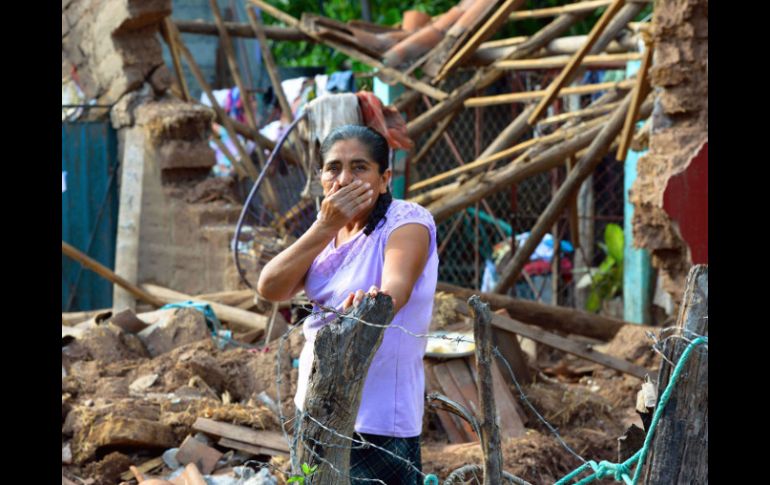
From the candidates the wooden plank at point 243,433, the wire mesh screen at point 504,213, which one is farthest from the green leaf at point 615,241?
the wooden plank at point 243,433

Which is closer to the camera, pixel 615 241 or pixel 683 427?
pixel 683 427

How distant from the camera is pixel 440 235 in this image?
11.6 m

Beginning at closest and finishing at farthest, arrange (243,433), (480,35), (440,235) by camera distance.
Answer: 1. (243,433)
2. (480,35)
3. (440,235)

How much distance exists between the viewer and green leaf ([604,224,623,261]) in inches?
407

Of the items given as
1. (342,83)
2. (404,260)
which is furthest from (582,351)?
(342,83)

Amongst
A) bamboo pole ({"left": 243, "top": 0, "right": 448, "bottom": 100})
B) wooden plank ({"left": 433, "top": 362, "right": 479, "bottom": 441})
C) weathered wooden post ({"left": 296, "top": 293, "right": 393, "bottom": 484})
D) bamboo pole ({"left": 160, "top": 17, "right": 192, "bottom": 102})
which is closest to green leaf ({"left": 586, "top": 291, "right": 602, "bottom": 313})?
bamboo pole ({"left": 243, "top": 0, "right": 448, "bottom": 100})

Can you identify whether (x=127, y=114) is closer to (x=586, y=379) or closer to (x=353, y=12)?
(x=586, y=379)

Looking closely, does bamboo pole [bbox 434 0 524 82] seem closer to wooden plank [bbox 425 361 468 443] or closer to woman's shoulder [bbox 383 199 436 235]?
wooden plank [bbox 425 361 468 443]

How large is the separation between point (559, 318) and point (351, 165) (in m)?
5.03

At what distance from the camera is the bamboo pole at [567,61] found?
8906mm

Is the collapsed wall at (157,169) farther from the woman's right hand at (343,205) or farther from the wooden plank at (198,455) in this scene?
the woman's right hand at (343,205)

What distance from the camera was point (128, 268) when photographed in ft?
28.2

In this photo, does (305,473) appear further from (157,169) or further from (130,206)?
(130,206)

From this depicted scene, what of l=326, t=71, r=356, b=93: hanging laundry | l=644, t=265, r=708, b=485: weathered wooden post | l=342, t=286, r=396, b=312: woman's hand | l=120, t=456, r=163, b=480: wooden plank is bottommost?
l=120, t=456, r=163, b=480: wooden plank
